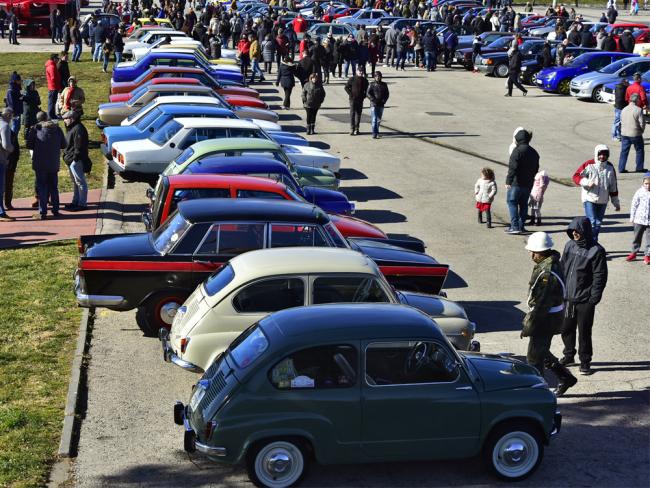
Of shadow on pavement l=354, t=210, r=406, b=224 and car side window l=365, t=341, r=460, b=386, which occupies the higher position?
car side window l=365, t=341, r=460, b=386

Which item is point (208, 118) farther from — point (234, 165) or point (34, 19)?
point (34, 19)

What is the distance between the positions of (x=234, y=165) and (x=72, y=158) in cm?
384

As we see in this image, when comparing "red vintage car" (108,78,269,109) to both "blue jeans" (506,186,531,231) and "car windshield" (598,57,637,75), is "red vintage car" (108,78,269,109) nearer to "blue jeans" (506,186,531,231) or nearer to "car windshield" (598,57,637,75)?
"blue jeans" (506,186,531,231)

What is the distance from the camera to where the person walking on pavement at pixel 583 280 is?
11789 mm

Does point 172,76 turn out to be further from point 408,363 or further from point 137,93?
point 408,363

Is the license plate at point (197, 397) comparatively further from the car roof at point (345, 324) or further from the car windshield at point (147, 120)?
the car windshield at point (147, 120)

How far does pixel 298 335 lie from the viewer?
29.1ft

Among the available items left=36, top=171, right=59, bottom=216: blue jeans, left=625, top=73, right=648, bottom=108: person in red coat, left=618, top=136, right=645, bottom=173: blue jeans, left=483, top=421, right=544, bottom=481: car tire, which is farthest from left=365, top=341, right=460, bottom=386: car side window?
left=625, top=73, right=648, bottom=108: person in red coat

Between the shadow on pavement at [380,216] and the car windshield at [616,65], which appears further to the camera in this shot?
the car windshield at [616,65]

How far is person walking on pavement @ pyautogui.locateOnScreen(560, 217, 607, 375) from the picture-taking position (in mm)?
11789

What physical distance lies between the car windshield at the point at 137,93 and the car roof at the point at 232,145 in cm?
736

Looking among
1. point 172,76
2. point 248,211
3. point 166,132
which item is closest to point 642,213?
point 248,211

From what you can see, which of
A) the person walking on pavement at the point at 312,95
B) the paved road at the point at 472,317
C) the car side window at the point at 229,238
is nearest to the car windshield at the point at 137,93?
A: the paved road at the point at 472,317

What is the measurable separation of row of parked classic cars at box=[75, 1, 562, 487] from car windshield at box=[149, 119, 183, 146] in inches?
135
